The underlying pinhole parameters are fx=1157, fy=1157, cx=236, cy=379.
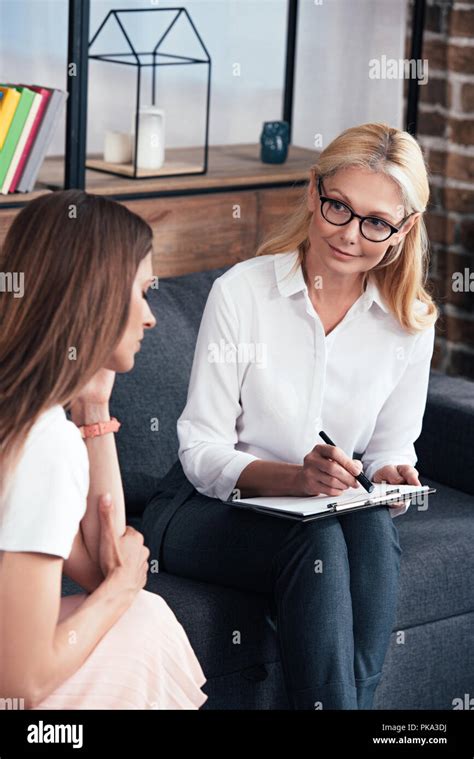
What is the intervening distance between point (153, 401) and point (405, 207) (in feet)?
2.13

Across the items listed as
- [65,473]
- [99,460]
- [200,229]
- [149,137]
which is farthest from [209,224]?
[65,473]

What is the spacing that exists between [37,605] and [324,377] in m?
0.87

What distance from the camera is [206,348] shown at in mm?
1889

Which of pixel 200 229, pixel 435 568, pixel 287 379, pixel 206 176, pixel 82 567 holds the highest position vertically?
pixel 206 176

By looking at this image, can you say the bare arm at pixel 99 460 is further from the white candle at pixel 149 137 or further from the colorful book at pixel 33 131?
the white candle at pixel 149 137

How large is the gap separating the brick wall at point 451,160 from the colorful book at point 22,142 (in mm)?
1125

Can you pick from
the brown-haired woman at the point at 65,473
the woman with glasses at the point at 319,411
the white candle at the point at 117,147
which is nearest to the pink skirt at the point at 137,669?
the brown-haired woman at the point at 65,473

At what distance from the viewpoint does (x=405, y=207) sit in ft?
6.07

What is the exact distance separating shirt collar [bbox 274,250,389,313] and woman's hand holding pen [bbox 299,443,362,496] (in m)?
0.31

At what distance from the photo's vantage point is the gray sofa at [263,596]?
1.83 metres

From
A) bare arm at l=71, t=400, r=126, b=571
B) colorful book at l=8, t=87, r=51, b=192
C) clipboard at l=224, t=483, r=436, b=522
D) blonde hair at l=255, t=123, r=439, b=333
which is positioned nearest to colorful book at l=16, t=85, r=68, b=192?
colorful book at l=8, t=87, r=51, b=192

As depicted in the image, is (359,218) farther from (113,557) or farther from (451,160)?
(451,160)

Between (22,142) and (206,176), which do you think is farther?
(206,176)
